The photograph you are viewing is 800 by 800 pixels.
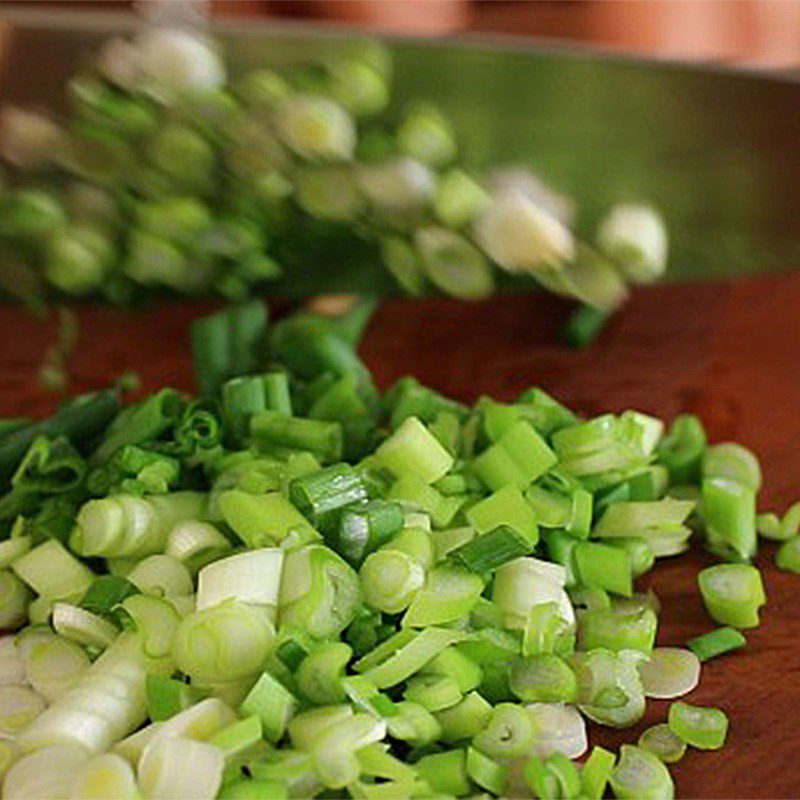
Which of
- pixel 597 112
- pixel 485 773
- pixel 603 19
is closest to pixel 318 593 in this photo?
pixel 485 773

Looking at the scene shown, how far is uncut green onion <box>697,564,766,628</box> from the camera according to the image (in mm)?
1267

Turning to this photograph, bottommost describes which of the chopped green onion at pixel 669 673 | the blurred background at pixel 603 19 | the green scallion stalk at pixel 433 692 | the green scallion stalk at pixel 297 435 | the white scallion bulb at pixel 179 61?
the chopped green onion at pixel 669 673

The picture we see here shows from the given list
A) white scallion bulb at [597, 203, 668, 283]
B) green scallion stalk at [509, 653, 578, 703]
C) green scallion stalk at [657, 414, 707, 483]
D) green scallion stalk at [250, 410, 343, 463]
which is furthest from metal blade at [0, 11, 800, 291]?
green scallion stalk at [509, 653, 578, 703]

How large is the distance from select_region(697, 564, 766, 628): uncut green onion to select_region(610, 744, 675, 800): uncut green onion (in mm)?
182

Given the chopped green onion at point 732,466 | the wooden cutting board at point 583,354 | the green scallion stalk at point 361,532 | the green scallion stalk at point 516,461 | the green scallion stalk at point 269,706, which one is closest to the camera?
the green scallion stalk at point 269,706

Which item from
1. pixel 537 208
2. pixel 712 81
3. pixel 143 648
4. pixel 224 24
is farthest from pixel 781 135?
pixel 143 648

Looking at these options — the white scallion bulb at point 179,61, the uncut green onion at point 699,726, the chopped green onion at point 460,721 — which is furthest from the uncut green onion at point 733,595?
the white scallion bulb at point 179,61

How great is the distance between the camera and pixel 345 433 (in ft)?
4.56

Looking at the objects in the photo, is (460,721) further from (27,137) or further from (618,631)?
(27,137)

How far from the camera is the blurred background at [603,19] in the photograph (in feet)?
5.66

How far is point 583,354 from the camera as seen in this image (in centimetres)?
167

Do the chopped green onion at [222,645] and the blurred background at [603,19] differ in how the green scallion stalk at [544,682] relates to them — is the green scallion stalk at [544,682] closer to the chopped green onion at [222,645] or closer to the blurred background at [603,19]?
the chopped green onion at [222,645]

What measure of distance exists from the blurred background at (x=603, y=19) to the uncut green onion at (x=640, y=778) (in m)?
0.79

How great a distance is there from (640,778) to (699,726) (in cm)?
8
